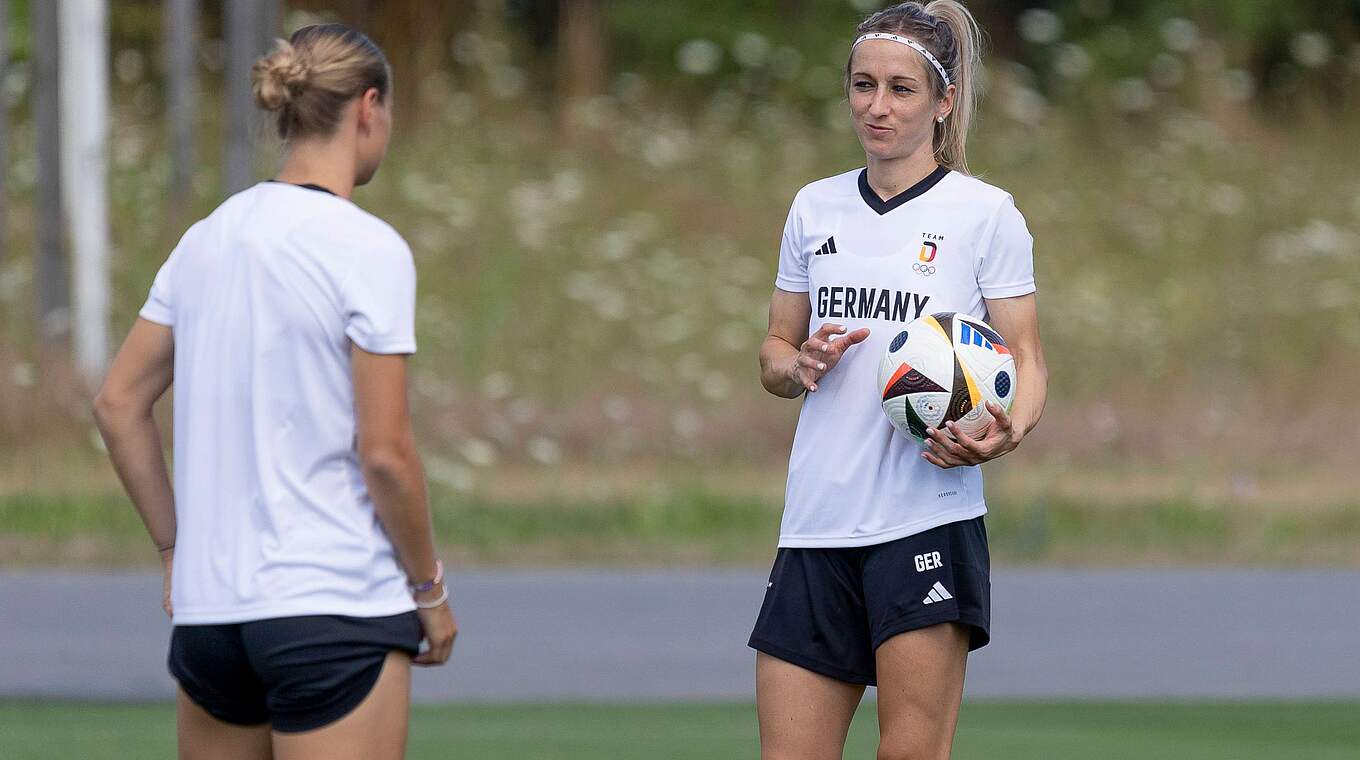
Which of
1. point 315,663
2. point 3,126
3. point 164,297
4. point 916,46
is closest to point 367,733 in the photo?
point 315,663

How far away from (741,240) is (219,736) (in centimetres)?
1363

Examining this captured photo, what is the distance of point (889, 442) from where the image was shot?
3.80m

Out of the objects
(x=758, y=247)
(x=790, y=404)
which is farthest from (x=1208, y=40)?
(x=790, y=404)

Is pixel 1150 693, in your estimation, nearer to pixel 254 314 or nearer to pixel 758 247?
pixel 254 314

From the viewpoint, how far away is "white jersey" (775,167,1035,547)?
3.76 m

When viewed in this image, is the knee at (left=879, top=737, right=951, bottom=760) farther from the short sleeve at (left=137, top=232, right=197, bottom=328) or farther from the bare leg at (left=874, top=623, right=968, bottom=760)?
the short sleeve at (left=137, top=232, right=197, bottom=328)

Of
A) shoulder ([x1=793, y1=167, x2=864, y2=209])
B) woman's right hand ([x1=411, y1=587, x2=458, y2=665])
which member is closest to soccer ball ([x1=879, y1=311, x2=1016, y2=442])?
shoulder ([x1=793, y1=167, x2=864, y2=209])

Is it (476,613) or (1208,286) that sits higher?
(1208,286)

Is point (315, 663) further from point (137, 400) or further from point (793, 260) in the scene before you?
point (793, 260)

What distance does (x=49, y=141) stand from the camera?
13953 millimetres

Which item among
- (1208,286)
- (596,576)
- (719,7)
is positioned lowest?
(596,576)

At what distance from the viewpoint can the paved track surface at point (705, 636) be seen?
7.58 metres

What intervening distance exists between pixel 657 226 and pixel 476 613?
8.18 meters

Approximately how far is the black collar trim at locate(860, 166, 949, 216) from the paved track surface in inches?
153
